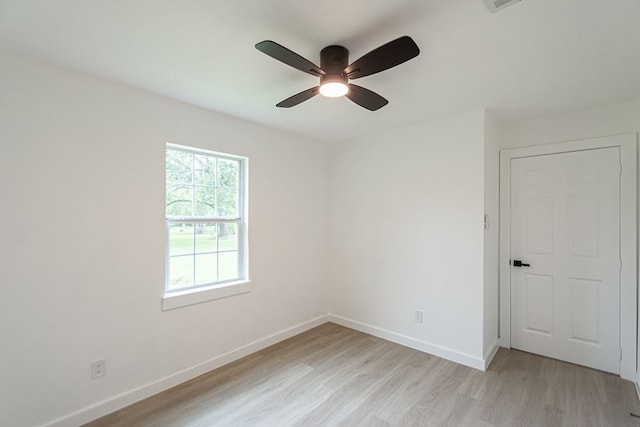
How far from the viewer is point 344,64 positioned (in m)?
1.70

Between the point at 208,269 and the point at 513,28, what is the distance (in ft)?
9.59

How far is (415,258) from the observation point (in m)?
3.18

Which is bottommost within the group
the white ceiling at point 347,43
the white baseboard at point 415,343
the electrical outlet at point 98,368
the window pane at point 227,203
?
the white baseboard at point 415,343

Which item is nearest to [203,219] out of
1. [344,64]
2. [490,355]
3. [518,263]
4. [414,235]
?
[344,64]

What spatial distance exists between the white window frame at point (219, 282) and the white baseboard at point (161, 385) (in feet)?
1.93

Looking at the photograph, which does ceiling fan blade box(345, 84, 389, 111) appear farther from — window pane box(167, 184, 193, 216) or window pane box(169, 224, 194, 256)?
window pane box(169, 224, 194, 256)

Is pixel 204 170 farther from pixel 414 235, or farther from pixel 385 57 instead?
pixel 414 235

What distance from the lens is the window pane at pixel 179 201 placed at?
8.36ft

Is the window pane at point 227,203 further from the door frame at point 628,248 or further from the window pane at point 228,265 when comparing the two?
the door frame at point 628,248

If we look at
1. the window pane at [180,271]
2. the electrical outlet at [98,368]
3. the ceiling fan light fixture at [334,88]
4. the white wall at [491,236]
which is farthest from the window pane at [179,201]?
the white wall at [491,236]

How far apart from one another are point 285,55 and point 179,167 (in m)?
1.67

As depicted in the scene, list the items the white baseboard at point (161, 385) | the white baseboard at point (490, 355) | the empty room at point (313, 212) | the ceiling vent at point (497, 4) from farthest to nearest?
the white baseboard at point (490, 355), the white baseboard at point (161, 385), the empty room at point (313, 212), the ceiling vent at point (497, 4)

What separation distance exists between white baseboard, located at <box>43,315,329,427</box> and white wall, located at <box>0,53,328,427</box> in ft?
0.04

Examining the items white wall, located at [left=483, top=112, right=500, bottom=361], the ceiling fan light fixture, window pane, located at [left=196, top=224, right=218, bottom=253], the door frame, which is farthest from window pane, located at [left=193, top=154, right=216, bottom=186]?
the door frame
